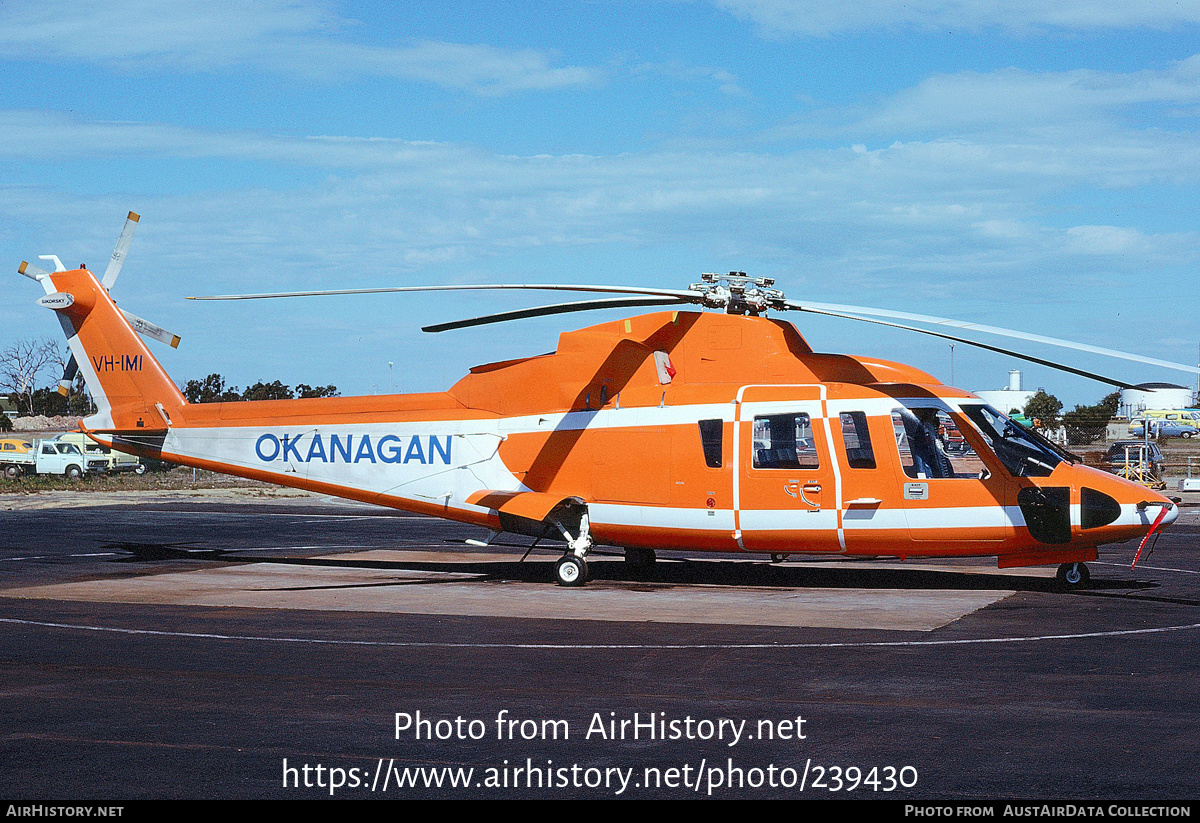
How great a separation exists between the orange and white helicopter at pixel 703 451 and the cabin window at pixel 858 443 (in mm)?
21

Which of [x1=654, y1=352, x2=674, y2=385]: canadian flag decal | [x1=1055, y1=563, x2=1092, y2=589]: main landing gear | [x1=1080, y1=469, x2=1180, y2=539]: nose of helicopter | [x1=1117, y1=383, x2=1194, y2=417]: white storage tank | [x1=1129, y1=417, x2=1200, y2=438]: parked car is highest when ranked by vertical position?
[x1=1117, y1=383, x2=1194, y2=417]: white storage tank

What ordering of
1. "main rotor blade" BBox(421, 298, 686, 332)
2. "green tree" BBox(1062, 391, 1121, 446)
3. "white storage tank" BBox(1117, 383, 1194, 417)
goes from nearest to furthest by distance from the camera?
1. "main rotor blade" BBox(421, 298, 686, 332)
2. "green tree" BBox(1062, 391, 1121, 446)
3. "white storage tank" BBox(1117, 383, 1194, 417)

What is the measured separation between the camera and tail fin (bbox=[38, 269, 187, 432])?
806 inches

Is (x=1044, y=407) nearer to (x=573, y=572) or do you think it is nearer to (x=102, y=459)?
(x=102, y=459)

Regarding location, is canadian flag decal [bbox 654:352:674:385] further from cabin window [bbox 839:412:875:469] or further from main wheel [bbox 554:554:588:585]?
main wheel [bbox 554:554:588:585]

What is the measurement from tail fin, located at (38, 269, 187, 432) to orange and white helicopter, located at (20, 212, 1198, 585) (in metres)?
0.82

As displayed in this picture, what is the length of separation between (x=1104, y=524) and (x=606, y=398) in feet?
24.4

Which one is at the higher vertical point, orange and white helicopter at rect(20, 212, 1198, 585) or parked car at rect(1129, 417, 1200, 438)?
parked car at rect(1129, 417, 1200, 438)

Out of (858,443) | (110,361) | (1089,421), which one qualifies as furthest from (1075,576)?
(1089,421)

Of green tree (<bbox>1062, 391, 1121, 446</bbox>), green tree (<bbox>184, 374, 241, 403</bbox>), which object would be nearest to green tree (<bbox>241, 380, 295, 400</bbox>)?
green tree (<bbox>184, 374, 241, 403</bbox>)

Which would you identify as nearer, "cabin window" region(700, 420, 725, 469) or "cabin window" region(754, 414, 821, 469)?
"cabin window" region(754, 414, 821, 469)

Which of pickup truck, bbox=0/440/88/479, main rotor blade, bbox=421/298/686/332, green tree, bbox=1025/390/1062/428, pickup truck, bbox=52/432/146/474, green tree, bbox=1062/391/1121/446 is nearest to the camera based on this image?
main rotor blade, bbox=421/298/686/332

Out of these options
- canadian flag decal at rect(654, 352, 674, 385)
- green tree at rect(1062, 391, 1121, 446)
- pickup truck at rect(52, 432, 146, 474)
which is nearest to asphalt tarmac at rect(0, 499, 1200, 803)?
canadian flag decal at rect(654, 352, 674, 385)

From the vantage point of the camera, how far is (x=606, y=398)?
690 inches
